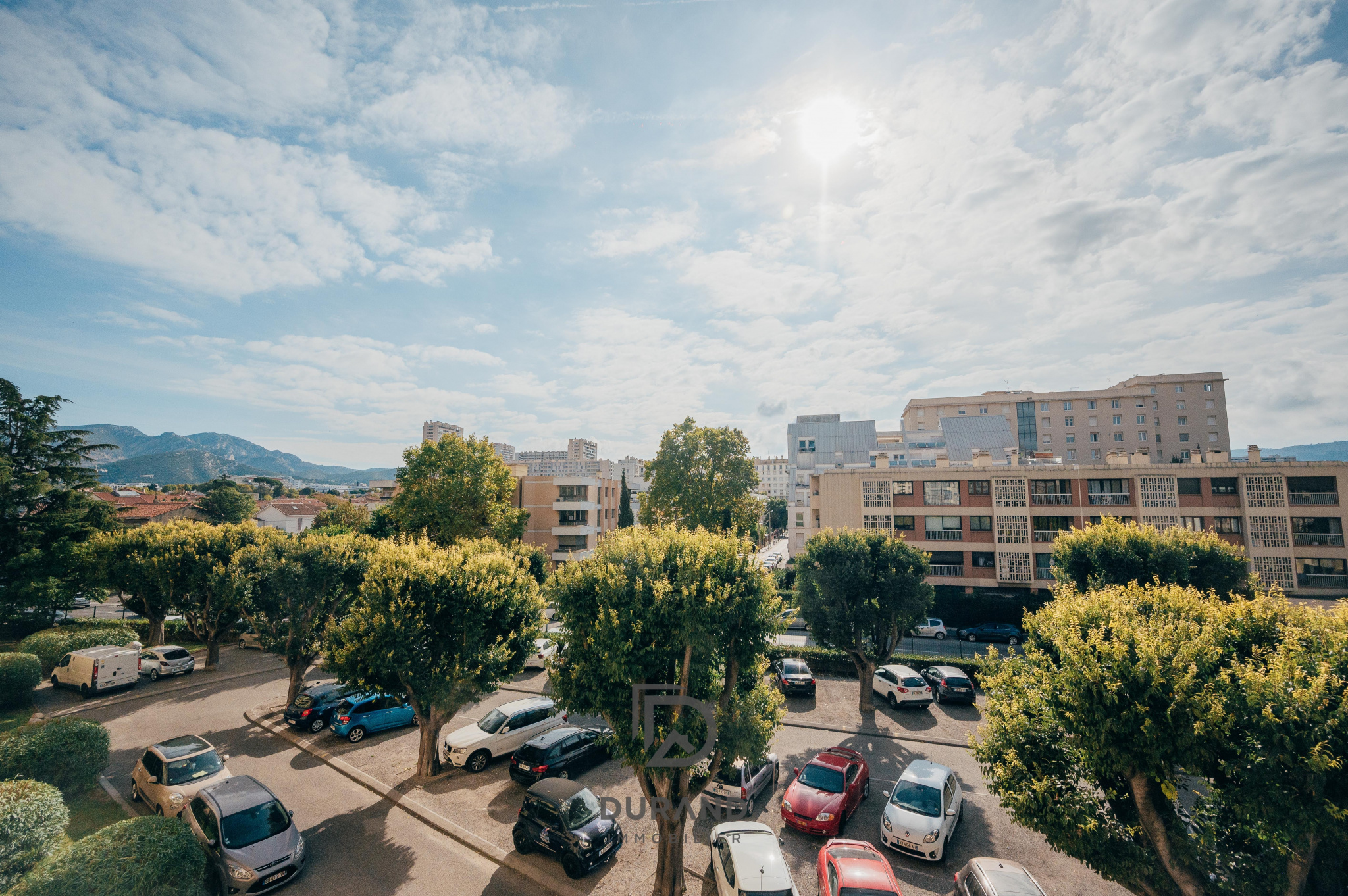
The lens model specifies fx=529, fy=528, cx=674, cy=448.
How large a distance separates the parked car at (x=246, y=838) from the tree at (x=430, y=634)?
11.2 feet

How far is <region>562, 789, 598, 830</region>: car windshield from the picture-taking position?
12391 mm

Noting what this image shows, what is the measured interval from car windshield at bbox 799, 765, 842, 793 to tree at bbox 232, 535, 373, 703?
18980 mm

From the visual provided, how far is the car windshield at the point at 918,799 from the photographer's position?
13305 mm

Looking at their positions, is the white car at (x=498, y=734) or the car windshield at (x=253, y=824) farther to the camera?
the white car at (x=498, y=734)

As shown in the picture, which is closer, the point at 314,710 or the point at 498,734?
the point at 498,734

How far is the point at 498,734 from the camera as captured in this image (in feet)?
58.6

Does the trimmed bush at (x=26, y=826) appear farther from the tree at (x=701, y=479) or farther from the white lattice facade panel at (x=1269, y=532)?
the white lattice facade panel at (x=1269, y=532)

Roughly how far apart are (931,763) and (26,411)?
45.5m

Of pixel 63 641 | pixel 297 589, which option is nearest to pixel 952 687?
pixel 297 589

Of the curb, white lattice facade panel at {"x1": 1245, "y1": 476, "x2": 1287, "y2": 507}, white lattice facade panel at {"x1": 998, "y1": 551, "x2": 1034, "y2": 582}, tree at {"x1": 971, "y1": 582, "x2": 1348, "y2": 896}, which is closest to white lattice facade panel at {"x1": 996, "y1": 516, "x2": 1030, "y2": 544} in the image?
white lattice facade panel at {"x1": 998, "y1": 551, "x2": 1034, "y2": 582}

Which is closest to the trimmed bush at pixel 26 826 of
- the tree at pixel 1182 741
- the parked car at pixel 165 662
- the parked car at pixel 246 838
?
the parked car at pixel 246 838

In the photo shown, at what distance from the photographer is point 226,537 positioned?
27547mm

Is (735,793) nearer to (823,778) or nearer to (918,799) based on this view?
(823,778)

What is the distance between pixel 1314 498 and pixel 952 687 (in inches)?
1216
